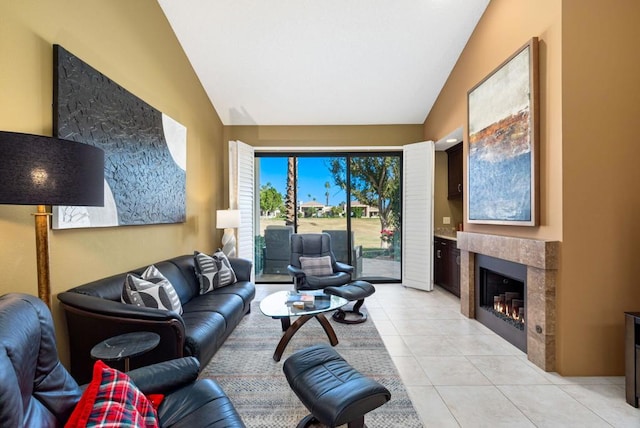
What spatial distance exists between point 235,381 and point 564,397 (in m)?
2.39

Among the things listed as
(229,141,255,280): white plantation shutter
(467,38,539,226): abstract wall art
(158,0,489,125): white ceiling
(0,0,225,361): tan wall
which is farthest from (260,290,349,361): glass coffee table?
(158,0,489,125): white ceiling

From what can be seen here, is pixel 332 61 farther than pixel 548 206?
Yes

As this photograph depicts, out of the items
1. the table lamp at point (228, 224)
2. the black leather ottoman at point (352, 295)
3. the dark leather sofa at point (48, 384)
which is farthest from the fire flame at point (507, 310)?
the table lamp at point (228, 224)

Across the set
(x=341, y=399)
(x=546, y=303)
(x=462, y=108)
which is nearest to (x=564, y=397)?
(x=546, y=303)

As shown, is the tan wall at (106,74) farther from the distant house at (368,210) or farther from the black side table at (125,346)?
the distant house at (368,210)

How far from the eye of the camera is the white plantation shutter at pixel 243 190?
4.88m

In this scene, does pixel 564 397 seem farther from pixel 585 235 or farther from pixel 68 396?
pixel 68 396

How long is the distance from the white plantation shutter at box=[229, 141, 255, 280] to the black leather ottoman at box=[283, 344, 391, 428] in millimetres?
3327

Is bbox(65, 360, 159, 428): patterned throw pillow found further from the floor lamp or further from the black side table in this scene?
the floor lamp

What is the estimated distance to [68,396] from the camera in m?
1.20

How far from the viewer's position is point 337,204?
555cm

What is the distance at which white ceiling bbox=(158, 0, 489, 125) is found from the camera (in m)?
3.38

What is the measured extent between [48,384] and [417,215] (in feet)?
15.8

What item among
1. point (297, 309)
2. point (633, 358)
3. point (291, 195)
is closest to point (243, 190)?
point (291, 195)
